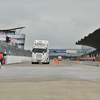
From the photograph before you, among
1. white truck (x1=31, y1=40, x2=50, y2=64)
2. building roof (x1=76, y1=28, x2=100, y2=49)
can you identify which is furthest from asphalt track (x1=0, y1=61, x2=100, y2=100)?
building roof (x1=76, y1=28, x2=100, y2=49)

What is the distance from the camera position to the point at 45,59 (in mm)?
33375

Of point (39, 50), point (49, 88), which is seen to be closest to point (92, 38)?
point (39, 50)

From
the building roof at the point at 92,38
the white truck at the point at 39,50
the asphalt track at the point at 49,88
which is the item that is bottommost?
the asphalt track at the point at 49,88

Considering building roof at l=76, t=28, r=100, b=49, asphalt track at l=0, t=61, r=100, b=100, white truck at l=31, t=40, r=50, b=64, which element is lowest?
asphalt track at l=0, t=61, r=100, b=100

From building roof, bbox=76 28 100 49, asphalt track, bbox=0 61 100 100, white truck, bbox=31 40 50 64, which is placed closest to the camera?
asphalt track, bbox=0 61 100 100

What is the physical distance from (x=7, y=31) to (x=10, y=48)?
300 feet

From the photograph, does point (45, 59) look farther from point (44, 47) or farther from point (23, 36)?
point (23, 36)

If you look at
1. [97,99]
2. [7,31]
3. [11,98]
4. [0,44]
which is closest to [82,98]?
[97,99]

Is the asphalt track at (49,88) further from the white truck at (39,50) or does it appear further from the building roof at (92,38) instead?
the building roof at (92,38)

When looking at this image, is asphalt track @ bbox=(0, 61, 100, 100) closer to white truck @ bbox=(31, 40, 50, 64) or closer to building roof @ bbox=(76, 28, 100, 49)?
white truck @ bbox=(31, 40, 50, 64)

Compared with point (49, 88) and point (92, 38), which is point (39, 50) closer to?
point (49, 88)

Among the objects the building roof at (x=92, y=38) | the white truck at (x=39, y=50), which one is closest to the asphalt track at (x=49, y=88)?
the white truck at (x=39, y=50)

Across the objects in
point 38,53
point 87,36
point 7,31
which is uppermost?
point 7,31

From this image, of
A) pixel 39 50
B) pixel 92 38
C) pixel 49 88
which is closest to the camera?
pixel 49 88
